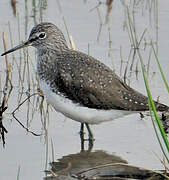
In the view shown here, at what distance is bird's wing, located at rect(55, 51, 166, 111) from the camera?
789cm

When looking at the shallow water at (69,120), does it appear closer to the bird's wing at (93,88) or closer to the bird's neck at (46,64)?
the bird's wing at (93,88)

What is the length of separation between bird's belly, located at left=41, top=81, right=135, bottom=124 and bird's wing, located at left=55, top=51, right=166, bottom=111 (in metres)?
0.06

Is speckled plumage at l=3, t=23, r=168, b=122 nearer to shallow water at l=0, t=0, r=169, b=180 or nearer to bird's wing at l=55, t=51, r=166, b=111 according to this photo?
bird's wing at l=55, t=51, r=166, b=111

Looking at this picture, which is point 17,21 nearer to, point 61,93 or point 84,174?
point 61,93

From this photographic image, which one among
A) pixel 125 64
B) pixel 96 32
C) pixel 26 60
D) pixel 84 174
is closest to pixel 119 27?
pixel 96 32

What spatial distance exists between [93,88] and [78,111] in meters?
0.34

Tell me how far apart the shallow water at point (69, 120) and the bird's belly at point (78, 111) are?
40 cm

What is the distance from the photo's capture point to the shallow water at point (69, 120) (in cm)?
776

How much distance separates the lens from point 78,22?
11.8m

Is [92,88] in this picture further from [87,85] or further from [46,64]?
[46,64]

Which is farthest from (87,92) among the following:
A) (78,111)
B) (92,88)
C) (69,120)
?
(69,120)

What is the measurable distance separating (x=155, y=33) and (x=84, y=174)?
472cm

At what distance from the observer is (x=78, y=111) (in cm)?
788

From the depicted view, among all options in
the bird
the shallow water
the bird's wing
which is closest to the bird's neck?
the bird
